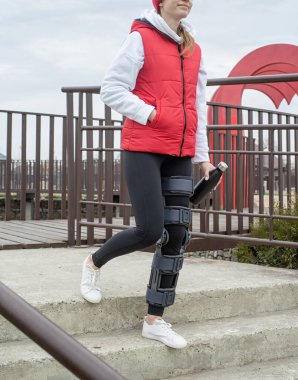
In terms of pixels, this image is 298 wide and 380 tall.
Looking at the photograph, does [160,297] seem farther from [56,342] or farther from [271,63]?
[271,63]

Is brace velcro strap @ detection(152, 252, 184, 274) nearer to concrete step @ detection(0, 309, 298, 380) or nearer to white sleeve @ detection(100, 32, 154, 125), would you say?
concrete step @ detection(0, 309, 298, 380)

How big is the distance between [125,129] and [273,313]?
169 cm

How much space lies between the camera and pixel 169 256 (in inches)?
119

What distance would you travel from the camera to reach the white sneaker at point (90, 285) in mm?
3297

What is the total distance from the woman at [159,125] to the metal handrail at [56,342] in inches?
57.6

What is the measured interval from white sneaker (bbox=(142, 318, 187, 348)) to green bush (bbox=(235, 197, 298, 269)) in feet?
8.03

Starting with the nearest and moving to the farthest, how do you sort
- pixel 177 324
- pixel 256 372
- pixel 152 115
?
pixel 152 115 → pixel 256 372 → pixel 177 324

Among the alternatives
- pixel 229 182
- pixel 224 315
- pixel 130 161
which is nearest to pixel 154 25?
pixel 130 161

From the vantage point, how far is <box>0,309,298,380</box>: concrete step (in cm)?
288

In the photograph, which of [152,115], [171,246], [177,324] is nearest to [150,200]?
[171,246]

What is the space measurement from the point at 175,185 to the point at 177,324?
955mm

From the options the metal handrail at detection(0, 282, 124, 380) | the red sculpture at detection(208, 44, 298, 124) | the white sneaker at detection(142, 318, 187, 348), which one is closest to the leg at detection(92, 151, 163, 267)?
the white sneaker at detection(142, 318, 187, 348)

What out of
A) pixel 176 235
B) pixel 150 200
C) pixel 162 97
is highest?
pixel 162 97

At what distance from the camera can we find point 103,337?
10.7 ft
